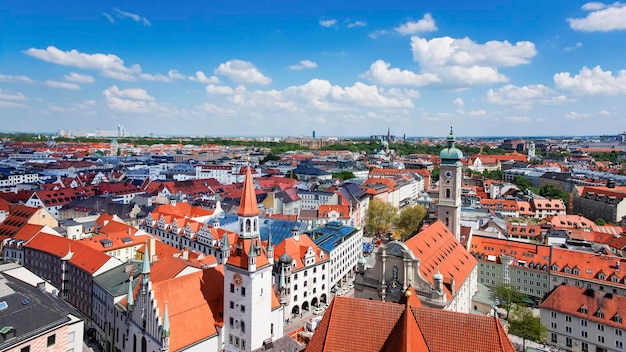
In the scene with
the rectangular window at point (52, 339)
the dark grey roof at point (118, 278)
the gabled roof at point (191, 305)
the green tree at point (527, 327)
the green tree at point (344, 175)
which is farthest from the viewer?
the green tree at point (344, 175)

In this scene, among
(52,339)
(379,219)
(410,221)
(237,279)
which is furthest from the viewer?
(379,219)

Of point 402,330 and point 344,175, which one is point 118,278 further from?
point 344,175

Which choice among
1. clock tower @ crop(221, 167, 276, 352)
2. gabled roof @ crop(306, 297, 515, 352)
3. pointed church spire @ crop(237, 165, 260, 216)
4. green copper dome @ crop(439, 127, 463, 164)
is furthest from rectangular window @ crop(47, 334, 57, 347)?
green copper dome @ crop(439, 127, 463, 164)

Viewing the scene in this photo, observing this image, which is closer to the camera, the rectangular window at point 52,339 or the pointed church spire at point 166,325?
the rectangular window at point 52,339

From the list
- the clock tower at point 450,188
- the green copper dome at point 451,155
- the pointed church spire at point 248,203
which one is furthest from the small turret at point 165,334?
the green copper dome at point 451,155

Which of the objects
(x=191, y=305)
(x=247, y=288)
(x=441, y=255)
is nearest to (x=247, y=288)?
(x=247, y=288)

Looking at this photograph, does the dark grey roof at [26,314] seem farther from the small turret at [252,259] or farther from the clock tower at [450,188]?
the clock tower at [450,188]
